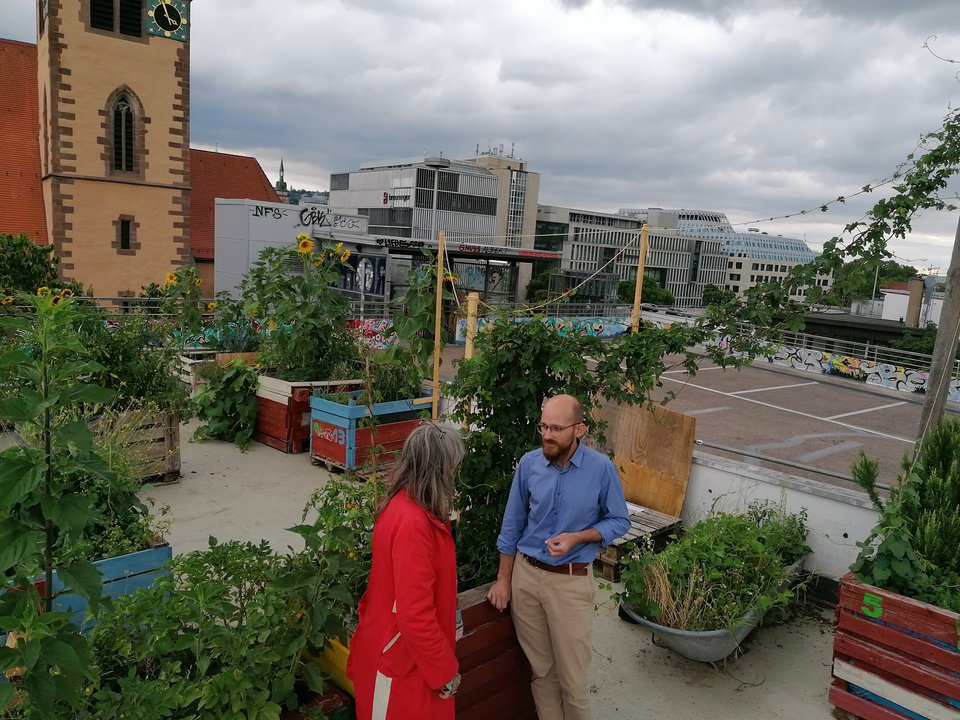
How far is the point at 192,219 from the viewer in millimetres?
31406

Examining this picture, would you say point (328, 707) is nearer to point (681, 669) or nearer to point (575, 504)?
point (575, 504)

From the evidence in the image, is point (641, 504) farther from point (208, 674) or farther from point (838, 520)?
point (208, 674)

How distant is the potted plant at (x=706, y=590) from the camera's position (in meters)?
4.38

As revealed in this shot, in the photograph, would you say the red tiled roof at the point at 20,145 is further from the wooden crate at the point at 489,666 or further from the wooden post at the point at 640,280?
the wooden crate at the point at 489,666

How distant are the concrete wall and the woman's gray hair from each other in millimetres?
4120

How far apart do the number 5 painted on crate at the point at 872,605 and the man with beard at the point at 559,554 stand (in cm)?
173

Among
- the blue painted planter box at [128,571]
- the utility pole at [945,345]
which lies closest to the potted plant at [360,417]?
the blue painted planter box at [128,571]

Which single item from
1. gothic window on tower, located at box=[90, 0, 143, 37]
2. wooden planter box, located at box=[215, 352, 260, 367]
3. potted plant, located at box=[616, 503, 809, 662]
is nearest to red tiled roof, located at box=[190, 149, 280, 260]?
gothic window on tower, located at box=[90, 0, 143, 37]

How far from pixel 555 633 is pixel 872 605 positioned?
1.99 meters

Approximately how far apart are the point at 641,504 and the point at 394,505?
4.67 metres

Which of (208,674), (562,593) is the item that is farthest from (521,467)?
(208,674)

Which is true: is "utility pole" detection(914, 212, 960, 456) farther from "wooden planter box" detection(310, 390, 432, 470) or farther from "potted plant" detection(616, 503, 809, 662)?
"wooden planter box" detection(310, 390, 432, 470)

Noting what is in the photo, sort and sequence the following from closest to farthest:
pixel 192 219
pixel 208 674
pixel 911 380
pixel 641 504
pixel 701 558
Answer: pixel 208 674, pixel 701 558, pixel 641 504, pixel 911 380, pixel 192 219

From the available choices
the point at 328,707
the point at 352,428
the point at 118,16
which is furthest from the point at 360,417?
the point at 118,16
